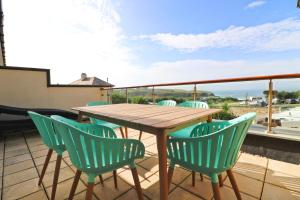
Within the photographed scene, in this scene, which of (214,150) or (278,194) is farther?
(278,194)

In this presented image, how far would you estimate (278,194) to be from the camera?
1411 millimetres

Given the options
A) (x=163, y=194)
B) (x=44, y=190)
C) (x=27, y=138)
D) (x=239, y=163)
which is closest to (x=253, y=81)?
(x=239, y=163)

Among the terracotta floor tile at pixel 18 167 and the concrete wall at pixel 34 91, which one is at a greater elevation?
the concrete wall at pixel 34 91

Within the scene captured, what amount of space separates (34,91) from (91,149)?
13.4ft

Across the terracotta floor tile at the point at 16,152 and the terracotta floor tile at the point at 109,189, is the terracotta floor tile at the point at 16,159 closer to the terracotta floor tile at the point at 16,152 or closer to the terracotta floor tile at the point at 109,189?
the terracotta floor tile at the point at 16,152

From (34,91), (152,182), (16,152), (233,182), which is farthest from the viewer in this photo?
(34,91)

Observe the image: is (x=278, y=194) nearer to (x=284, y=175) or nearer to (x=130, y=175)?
(x=284, y=175)

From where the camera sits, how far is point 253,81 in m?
2.21

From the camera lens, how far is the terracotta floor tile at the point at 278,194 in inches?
53.7

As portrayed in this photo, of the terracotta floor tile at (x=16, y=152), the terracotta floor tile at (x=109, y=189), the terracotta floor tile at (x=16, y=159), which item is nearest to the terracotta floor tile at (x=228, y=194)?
the terracotta floor tile at (x=109, y=189)

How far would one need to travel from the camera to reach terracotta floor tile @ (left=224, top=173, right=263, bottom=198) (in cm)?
145

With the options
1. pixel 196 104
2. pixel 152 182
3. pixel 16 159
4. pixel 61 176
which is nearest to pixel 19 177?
pixel 61 176

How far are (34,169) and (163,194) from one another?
1896mm

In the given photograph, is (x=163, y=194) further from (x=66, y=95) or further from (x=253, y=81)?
(x=66, y=95)
